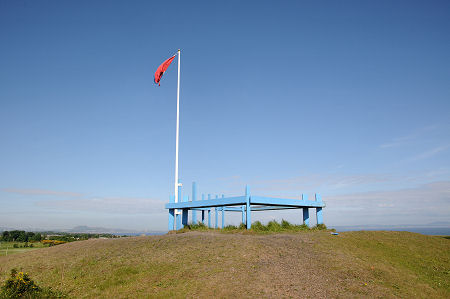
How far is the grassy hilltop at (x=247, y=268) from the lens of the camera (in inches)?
433

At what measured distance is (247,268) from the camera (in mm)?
12281

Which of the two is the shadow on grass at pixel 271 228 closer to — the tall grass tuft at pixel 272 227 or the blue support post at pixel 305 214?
the tall grass tuft at pixel 272 227

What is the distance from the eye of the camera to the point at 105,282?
12.7 meters

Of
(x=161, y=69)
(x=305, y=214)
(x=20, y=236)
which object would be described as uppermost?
(x=161, y=69)

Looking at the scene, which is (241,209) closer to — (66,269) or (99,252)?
(99,252)

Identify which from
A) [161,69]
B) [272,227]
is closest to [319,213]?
[272,227]

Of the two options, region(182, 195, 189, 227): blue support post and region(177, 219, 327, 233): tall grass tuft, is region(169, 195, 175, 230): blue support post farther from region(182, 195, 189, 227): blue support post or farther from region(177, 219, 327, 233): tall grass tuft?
region(177, 219, 327, 233): tall grass tuft

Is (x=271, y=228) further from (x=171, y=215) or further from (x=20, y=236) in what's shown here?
(x=20, y=236)

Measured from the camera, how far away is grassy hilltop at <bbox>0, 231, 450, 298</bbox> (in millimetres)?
11000

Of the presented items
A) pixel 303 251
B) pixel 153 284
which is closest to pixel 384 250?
pixel 303 251

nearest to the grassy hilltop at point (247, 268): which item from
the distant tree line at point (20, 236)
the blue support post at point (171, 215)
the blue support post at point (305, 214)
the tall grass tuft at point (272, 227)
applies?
the tall grass tuft at point (272, 227)

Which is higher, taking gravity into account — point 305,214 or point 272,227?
point 305,214

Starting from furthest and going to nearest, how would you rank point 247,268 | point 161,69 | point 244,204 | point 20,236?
point 20,236, point 161,69, point 244,204, point 247,268

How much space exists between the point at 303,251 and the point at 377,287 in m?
4.09
